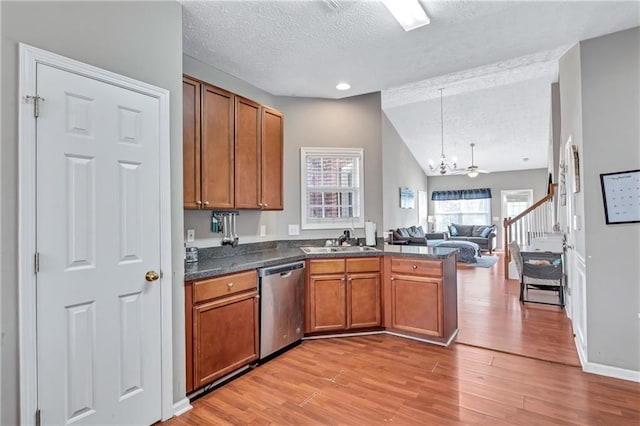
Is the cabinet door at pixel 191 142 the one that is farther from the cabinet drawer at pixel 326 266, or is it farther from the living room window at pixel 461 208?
the living room window at pixel 461 208

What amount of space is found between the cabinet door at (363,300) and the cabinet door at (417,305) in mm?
170

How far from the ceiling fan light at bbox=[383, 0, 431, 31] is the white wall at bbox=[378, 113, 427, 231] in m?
4.28

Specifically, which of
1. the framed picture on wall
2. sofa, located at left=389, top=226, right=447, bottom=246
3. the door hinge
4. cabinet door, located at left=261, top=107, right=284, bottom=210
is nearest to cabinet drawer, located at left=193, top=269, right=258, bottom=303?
cabinet door, located at left=261, top=107, right=284, bottom=210

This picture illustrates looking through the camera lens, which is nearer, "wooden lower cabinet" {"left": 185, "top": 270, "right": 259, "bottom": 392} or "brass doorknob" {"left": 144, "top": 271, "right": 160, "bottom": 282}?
"brass doorknob" {"left": 144, "top": 271, "right": 160, "bottom": 282}

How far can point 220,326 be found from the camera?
7.72ft

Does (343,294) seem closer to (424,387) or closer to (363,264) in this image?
(363,264)

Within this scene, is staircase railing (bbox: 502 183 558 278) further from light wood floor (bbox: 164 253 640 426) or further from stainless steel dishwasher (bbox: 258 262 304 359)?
stainless steel dishwasher (bbox: 258 262 304 359)

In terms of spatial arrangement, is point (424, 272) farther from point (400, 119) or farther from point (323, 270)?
point (400, 119)

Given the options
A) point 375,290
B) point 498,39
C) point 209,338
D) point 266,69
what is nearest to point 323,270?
point 375,290

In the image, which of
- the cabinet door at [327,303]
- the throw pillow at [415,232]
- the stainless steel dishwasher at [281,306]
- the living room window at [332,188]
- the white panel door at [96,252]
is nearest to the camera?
the white panel door at [96,252]

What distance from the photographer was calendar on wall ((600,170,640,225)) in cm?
237

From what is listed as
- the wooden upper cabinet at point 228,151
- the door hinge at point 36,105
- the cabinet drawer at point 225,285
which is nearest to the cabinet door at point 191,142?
the wooden upper cabinet at point 228,151

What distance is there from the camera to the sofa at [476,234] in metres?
9.71

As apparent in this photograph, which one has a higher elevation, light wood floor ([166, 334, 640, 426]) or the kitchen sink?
the kitchen sink
